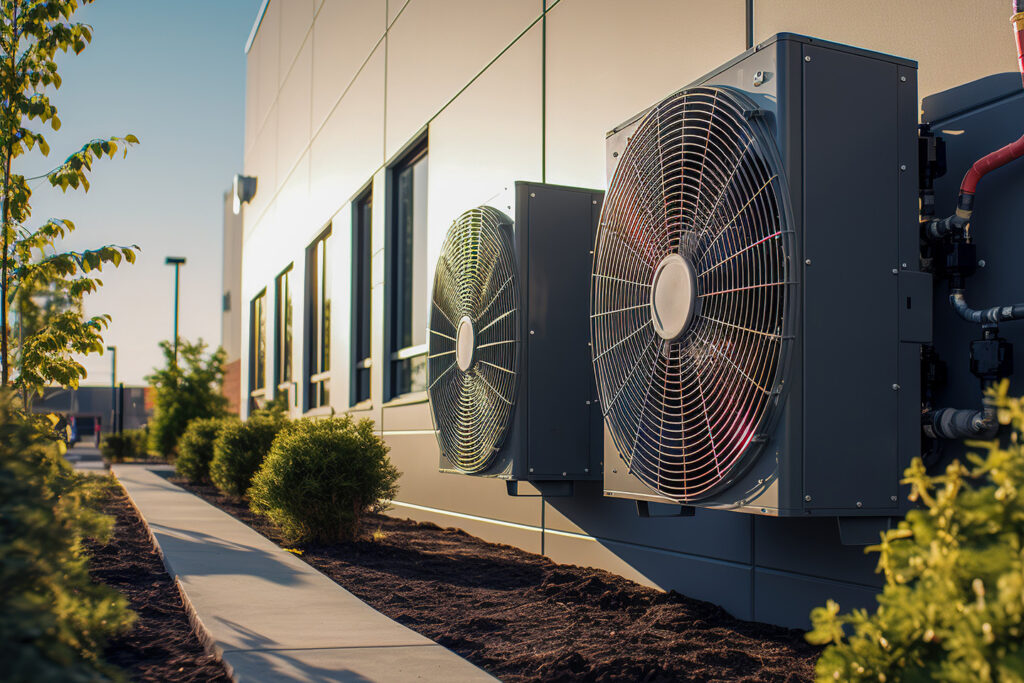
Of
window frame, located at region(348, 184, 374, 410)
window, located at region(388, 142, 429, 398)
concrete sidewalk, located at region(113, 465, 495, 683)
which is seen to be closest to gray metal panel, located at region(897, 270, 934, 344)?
concrete sidewalk, located at region(113, 465, 495, 683)

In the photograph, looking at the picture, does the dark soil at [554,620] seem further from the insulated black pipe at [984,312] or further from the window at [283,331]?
the window at [283,331]

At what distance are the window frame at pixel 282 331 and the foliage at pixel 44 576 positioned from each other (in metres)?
14.7

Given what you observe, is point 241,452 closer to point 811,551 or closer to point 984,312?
point 811,551

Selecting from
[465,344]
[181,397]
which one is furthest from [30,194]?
[181,397]

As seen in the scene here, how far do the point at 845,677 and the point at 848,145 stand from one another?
185 cm

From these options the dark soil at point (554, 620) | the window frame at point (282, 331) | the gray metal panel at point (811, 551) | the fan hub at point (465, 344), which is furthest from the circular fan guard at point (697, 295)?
Answer: the window frame at point (282, 331)

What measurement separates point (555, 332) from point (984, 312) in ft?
7.34

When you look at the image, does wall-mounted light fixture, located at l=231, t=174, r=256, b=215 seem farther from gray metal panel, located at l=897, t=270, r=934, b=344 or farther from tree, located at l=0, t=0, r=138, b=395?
gray metal panel, located at l=897, t=270, r=934, b=344

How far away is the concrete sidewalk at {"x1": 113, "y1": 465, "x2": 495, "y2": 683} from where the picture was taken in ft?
10.1

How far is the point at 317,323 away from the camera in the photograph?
1393cm

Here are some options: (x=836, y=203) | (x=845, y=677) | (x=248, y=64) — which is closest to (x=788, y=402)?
(x=836, y=203)

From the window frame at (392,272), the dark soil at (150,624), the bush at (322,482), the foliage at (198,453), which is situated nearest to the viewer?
the dark soil at (150,624)

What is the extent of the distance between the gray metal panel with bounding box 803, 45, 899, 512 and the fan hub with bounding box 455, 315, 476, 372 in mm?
2556

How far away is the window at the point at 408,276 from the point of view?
29.5ft
